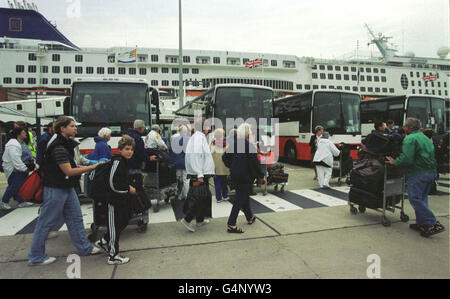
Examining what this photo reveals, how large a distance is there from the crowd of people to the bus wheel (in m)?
8.21

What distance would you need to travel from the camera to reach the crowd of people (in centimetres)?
359

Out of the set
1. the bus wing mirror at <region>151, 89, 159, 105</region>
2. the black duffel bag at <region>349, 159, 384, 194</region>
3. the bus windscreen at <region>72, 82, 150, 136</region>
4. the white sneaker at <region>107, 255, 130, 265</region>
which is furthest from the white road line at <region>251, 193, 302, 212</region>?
the bus wing mirror at <region>151, 89, 159, 105</region>

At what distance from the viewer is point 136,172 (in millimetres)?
4984

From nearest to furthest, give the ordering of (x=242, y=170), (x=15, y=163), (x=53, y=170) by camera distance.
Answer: (x=53, y=170), (x=242, y=170), (x=15, y=163)

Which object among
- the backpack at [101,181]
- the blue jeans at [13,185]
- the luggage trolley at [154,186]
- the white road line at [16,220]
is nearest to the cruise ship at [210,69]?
the blue jeans at [13,185]

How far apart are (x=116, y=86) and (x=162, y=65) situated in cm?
6893

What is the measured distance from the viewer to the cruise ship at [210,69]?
67.6 m

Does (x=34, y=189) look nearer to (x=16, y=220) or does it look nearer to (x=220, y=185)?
(x=16, y=220)

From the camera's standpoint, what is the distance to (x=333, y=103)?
12.9 meters

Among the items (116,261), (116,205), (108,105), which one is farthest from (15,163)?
(116,261)

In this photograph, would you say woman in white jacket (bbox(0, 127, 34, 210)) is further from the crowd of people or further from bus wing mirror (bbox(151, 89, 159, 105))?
bus wing mirror (bbox(151, 89, 159, 105))

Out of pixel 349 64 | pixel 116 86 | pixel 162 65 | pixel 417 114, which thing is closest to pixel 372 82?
pixel 349 64

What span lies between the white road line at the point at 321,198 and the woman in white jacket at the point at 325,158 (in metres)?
0.69

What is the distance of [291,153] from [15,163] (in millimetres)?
12059
